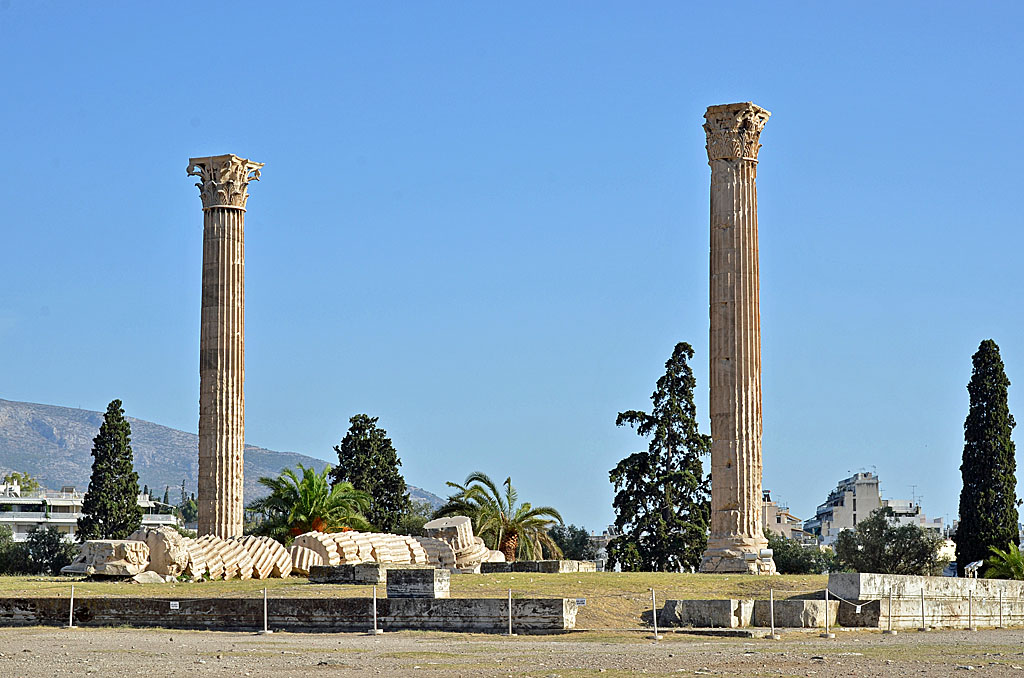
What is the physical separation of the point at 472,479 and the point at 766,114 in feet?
48.2

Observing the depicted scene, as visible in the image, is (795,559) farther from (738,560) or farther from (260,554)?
(260,554)

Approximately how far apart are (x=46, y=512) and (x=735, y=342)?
6174cm

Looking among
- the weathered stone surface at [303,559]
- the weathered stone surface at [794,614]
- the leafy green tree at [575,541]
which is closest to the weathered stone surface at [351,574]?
the weathered stone surface at [303,559]

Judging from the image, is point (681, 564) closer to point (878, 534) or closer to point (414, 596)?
point (878, 534)

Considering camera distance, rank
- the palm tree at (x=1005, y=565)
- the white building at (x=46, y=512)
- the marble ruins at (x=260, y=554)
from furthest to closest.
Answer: the white building at (x=46, y=512), the palm tree at (x=1005, y=565), the marble ruins at (x=260, y=554)

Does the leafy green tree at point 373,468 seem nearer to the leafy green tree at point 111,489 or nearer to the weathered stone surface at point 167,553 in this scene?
the leafy green tree at point 111,489

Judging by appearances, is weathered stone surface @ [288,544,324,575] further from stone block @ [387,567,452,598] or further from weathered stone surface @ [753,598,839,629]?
weathered stone surface @ [753,598,839,629]

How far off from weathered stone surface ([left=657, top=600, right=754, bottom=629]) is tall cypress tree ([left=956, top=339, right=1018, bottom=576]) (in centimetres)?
2525

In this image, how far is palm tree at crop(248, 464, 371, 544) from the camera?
128 feet

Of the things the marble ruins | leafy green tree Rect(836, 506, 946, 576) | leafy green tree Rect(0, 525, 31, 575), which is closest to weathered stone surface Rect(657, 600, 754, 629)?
the marble ruins

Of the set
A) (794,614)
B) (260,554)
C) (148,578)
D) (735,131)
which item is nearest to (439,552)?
(260,554)

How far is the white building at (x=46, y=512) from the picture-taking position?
8112cm

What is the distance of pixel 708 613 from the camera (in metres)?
20.3

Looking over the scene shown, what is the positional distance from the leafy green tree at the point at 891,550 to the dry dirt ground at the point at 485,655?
33.7 m
